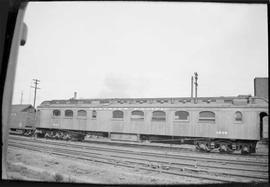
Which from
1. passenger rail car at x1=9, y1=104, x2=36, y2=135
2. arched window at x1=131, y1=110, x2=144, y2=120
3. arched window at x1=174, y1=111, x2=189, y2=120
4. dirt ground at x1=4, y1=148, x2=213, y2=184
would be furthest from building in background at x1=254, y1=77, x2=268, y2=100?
passenger rail car at x1=9, y1=104, x2=36, y2=135

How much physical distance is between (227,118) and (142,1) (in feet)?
18.8

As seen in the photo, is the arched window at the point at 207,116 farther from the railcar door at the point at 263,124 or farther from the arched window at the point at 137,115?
the arched window at the point at 137,115

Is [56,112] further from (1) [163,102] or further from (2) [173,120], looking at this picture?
(2) [173,120]

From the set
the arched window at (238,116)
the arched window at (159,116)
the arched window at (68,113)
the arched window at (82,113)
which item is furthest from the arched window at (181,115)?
the arched window at (68,113)

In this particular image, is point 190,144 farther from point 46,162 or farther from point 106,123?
point 46,162

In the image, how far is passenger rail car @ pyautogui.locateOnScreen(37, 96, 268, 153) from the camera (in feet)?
22.7

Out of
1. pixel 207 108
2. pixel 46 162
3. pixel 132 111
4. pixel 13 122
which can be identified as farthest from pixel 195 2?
pixel 13 122

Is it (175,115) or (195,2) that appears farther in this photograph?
(175,115)

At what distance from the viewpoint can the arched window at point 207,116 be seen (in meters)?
7.21

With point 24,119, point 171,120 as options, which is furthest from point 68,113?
point 171,120

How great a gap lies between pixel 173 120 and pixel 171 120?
3.1 inches

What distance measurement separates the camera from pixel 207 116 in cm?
730

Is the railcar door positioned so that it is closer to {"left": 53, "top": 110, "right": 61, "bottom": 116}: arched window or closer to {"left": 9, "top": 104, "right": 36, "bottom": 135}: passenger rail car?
{"left": 53, "top": 110, "right": 61, "bottom": 116}: arched window

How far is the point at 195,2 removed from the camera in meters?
2.35
